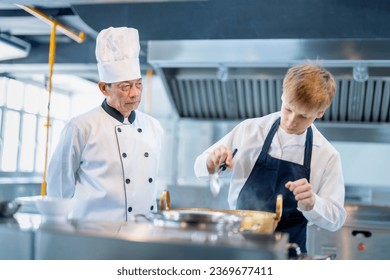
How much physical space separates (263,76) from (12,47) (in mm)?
2425

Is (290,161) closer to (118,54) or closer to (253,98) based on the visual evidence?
(118,54)

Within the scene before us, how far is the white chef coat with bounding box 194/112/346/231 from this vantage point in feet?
7.27

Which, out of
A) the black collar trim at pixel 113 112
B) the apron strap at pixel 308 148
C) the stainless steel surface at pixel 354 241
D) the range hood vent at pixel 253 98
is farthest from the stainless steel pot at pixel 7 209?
the range hood vent at pixel 253 98

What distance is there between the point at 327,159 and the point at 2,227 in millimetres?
1431

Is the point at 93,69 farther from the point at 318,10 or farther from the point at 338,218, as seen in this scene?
the point at 338,218

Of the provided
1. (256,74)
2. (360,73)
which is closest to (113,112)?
(256,74)

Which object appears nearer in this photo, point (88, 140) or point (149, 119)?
point (88, 140)

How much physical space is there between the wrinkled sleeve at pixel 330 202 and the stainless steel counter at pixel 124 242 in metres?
0.55

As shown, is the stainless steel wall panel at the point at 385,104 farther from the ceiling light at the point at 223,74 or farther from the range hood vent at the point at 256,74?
the ceiling light at the point at 223,74

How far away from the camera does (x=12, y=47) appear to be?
15.7 feet

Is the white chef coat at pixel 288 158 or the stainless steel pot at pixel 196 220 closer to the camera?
the stainless steel pot at pixel 196 220

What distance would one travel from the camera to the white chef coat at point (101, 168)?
96.7 inches

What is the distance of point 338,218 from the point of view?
7.14 ft

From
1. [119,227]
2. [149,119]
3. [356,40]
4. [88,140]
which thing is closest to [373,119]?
[356,40]
